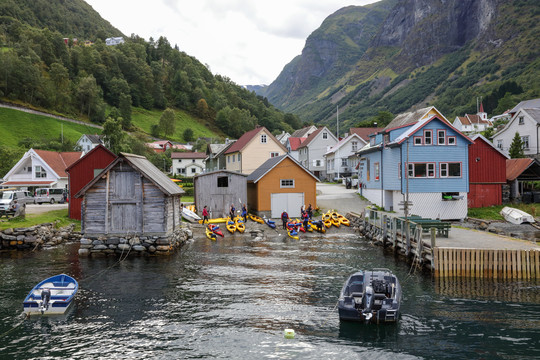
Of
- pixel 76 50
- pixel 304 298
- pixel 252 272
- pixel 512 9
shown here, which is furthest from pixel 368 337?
pixel 512 9

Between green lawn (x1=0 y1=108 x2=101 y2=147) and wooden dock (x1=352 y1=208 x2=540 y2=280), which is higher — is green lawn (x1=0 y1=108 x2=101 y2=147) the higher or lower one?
the higher one

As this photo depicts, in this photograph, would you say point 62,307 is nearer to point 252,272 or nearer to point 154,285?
point 154,285

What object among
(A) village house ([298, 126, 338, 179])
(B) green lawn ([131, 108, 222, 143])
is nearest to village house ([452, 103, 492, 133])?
(A) village house ([298, 126, 338, 179])

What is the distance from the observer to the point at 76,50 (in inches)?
6476

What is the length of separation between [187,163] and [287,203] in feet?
212

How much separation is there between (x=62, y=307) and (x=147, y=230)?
45.4ft

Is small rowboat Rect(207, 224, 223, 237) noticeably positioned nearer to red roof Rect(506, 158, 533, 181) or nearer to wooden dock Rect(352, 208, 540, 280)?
wooden dock Rect(352, 208, 540, 280)

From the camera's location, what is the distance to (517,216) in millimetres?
40000

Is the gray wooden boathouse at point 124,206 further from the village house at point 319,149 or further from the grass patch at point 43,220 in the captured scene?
the village house at point 319,149

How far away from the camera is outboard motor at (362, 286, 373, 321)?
16734 millimetres

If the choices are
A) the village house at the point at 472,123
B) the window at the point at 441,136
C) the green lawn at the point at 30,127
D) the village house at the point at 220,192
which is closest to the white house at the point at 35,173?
the village house at the point at 220,192

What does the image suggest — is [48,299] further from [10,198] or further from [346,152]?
[346,152]

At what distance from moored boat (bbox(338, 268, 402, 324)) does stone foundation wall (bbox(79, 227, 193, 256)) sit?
57.5 feet

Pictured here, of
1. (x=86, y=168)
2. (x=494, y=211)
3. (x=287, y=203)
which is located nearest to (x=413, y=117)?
(x=494, y=211)
